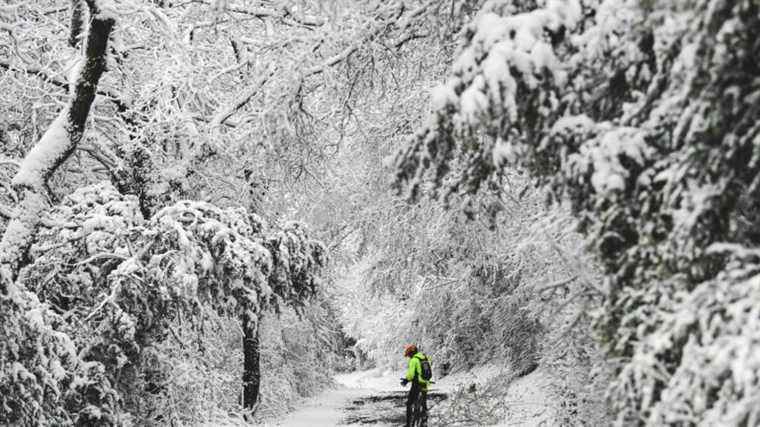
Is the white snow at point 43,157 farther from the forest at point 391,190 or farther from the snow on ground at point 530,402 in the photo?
the snow on ground at point 530,402

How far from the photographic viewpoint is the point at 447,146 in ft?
15.1

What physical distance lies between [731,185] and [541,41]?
1.34 metres

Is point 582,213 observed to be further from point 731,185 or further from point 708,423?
point 708,423

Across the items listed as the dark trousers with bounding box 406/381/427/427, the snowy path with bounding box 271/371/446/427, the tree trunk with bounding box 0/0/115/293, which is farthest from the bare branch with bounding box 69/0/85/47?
the snowy path with bounding box 271/371/446/427

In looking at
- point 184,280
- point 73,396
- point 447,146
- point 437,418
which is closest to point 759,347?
point 447,146

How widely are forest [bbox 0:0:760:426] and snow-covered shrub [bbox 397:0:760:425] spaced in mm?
17

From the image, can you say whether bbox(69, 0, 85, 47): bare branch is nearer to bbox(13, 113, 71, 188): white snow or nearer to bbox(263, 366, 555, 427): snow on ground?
bbox(13, 113, 71, 188): white snow

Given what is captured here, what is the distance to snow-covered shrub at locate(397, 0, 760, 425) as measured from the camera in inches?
131

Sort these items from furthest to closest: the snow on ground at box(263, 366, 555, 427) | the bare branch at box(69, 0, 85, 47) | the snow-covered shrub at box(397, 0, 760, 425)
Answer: the snow on ground at box(263, 366, 555, 427)
the bare branch at box(69, 0, 85, 47)
the snow-covered shrub at box(397, 0, 760, 425)

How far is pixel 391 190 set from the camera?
5148mm

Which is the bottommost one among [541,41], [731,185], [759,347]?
[759,347]

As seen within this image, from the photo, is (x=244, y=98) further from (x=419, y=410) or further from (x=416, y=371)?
(x=419, y=410)

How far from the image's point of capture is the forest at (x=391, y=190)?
11.7ft

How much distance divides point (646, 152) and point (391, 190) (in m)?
1.88
